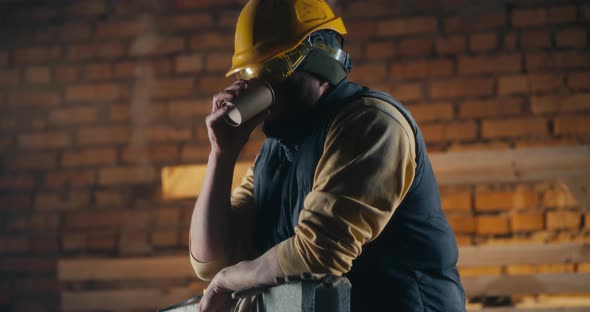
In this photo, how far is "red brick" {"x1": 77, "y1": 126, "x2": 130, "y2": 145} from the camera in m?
4.11

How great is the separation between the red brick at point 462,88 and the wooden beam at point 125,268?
5.56 ft

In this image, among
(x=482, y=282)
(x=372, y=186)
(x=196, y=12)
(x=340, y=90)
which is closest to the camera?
(x=372, y=186)

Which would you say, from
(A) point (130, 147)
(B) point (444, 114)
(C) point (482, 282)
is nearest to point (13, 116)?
(A) point (130, 147)

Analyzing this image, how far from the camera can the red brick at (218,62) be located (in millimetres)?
4016

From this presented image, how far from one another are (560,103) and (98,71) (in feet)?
8.72

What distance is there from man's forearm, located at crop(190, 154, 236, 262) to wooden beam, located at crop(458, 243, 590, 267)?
2287mm

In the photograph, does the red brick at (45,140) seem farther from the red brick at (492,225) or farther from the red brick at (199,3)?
the red brick at (492,225)

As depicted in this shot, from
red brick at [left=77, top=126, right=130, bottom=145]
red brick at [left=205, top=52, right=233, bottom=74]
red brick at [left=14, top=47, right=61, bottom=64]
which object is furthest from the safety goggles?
red brick at [left=14, top=47, right=61, bottom=64]

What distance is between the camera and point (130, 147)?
4094 mm

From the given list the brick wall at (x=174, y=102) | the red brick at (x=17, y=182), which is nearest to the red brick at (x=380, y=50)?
the brick wall at (x=174, y=102)

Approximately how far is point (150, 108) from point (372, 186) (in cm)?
301

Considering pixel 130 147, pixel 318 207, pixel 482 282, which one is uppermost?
pixel 318 207

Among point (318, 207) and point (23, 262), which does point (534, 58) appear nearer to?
point (318, 207)

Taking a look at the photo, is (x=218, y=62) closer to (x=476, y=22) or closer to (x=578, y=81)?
(x=476, y=22)
